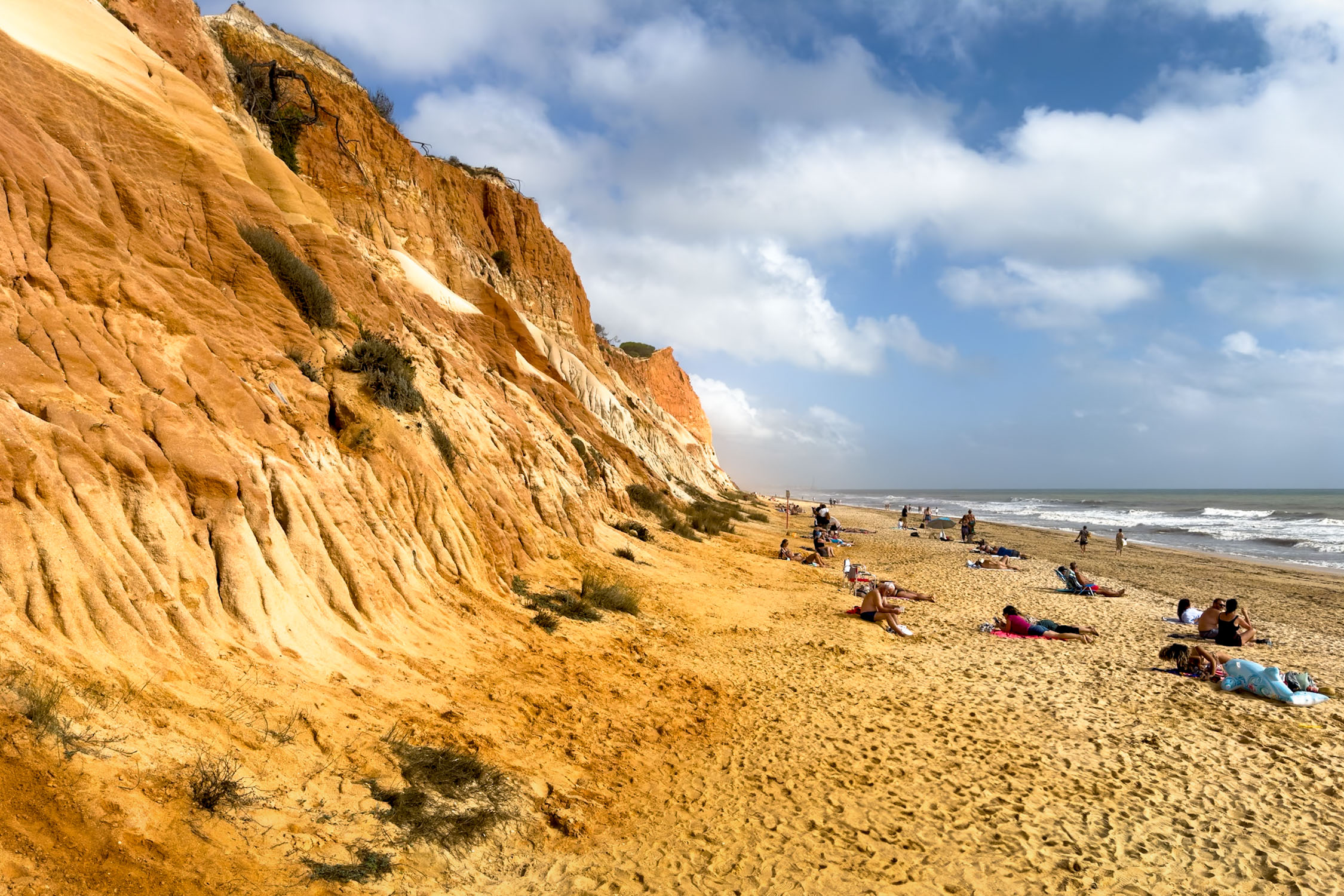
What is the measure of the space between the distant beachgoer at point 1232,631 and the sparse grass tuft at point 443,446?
14.6 metres

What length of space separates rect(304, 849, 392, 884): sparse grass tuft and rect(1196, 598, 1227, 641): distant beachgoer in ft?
49.6

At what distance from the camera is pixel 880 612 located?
13.1m

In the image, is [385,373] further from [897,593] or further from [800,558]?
[800,558]

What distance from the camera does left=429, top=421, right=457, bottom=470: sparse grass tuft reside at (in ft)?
36.4

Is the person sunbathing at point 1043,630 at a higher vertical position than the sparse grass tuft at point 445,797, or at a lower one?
lower

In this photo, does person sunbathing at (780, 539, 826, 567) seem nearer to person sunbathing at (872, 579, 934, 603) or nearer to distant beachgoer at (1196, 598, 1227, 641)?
person sunbathing at (872, 579, 934, 603)

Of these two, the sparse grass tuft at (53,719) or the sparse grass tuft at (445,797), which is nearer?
the sparse grass tuft at (53,719)

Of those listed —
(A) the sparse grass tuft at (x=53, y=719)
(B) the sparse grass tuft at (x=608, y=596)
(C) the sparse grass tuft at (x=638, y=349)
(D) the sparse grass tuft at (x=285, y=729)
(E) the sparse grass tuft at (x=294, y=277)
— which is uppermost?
(C) the sparse grass tuft at (x=638, y=349)

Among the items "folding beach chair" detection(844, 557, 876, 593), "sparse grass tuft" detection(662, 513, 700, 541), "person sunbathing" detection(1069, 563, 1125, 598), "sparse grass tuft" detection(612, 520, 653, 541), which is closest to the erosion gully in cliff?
"sparse grass tuft" detection(612, 520, 653, 541)

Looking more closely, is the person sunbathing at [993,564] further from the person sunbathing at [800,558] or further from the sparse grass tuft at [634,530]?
the sparse grass tuft at [634,530]

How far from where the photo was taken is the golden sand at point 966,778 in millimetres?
5039

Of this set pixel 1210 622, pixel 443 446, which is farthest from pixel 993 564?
pixel 443 446

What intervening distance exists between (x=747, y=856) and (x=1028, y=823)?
2554mm

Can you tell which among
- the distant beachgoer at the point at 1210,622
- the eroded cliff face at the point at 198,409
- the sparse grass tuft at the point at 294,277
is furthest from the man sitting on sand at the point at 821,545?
A: the sparse grass tuft at the point at 294,277
